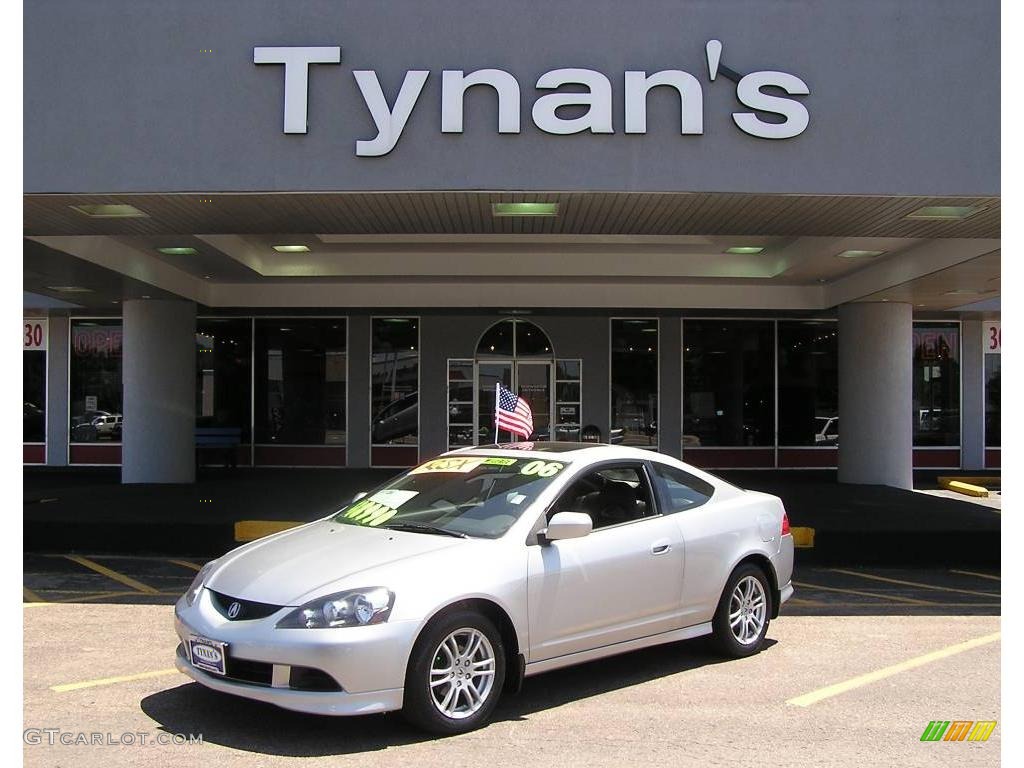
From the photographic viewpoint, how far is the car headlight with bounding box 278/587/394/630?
472 centimetres

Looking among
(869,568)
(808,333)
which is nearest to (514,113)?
(869,568)

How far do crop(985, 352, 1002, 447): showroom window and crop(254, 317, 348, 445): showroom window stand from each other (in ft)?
50.0

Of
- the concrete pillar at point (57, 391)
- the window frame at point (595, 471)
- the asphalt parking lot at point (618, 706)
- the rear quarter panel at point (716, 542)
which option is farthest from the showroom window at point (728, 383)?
the concrete pillar at point (57, 391)

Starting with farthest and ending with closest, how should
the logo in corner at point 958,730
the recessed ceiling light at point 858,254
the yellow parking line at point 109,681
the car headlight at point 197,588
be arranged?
the recessed ceiling light at point 858,254 → the yellow parking line at point 109,681 → the car headlight at point 197,588 → the logo in corner at point 958,730

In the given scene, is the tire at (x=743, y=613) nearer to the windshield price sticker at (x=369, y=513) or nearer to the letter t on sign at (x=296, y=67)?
the windshield price sticker at (x=369, y=513)

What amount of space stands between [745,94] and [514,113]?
7.77 ft

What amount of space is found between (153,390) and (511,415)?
9.65 m

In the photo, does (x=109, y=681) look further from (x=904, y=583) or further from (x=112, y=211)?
(x=904, y=583)

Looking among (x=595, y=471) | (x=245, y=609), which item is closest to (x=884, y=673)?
(x=595, y=471)

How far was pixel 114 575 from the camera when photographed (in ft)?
32.5

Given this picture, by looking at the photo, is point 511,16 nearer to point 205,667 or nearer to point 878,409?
point 205,667

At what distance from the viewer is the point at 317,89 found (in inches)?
362

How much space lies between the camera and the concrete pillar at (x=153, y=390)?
16.5 metres

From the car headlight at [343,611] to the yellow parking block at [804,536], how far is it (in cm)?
740
